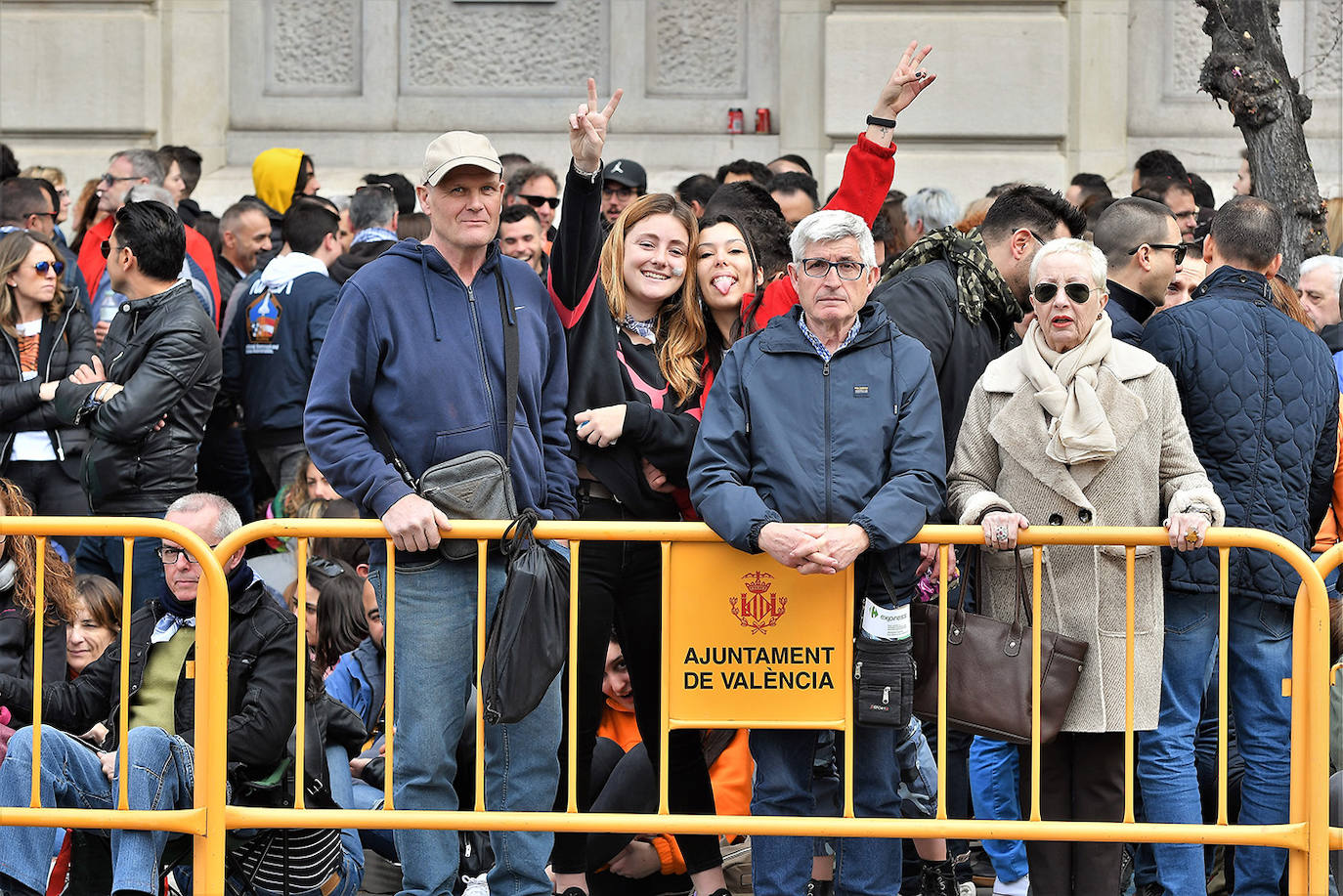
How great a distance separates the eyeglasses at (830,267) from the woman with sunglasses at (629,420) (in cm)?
65

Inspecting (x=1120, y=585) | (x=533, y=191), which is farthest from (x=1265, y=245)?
(x=533, y=191)

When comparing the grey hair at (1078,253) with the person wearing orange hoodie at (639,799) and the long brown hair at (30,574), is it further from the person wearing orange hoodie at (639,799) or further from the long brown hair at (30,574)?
the long brown hair at (30,574)

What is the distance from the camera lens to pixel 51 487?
7.52 metres

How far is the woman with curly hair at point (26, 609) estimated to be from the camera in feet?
18.7

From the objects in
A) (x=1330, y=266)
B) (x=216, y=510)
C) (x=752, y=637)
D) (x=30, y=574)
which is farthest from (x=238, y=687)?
(x=1330, y=266)

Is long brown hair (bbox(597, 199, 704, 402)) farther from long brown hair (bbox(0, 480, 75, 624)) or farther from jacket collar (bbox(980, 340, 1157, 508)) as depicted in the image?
long brown hair (bbox(0, 480, 75, 624))

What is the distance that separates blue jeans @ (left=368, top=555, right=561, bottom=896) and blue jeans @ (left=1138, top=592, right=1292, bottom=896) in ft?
5.98

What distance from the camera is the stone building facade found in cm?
1155

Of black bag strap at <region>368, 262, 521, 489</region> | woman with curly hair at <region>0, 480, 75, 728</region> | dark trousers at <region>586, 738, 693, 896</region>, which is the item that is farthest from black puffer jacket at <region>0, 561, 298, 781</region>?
dark trousers at <region>586, 738, 693, 896</region>

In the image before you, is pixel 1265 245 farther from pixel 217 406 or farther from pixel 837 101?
pixel 837 101

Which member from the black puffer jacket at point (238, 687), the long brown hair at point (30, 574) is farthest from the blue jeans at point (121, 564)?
the black puffer jacket at point (238, 687)

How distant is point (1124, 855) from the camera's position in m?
5.95

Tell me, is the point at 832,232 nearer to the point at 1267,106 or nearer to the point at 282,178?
the point at 1267,106

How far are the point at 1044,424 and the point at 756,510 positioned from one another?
0.94 meters
